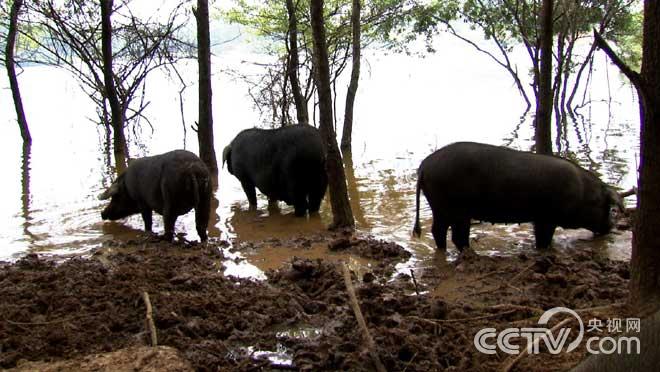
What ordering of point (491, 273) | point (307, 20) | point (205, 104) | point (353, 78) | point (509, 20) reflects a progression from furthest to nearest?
1. point (509, 20)
2. point (307, 20)
3. point (353, 78)
4. point (205, 104)
5. point (491, 273)

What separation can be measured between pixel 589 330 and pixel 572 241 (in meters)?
4.09

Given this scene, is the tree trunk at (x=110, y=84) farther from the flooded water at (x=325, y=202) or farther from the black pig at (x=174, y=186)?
the black pig at (x=174, y=186)

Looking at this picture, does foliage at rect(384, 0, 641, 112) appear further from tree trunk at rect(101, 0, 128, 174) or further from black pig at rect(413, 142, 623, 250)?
black pig at rect(413, 142, 623, 250)

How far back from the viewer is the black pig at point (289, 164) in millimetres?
9117

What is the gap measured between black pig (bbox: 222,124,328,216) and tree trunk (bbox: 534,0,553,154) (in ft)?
9.71

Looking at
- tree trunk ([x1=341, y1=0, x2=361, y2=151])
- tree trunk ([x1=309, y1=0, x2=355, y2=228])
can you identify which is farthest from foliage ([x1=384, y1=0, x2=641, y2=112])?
tree trunk ([x1=309, y1=0, x2=355, y2=228])

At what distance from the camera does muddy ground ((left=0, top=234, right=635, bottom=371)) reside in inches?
150

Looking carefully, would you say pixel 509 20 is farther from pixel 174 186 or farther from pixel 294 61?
pixel 174 186

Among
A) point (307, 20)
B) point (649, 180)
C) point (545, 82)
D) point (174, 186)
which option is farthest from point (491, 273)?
point (307, 20)

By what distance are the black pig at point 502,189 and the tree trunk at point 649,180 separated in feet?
10.1

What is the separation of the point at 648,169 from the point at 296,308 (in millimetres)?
2523

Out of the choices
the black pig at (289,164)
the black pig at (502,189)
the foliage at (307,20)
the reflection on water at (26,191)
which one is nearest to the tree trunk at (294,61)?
the foliage at (307,20)

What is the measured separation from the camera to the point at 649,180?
3.44 metres

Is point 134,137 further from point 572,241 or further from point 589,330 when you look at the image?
point 589,330
